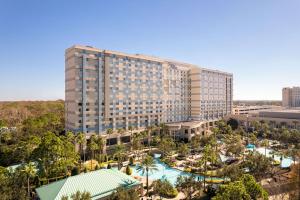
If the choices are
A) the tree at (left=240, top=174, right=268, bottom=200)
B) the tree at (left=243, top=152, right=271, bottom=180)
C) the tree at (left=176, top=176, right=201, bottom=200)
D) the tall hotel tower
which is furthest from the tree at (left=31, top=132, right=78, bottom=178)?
the tree at (left=243, top=152, right=271, bottom=180)

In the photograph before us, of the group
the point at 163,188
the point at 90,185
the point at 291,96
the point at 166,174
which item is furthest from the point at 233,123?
the point at 291,96

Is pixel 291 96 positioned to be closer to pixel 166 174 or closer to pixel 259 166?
pixel 259 166

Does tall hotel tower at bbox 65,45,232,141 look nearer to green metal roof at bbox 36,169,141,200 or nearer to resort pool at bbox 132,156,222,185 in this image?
resort pool at bbox 132,156,222,185

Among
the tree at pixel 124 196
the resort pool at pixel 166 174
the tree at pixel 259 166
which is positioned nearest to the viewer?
the tree at pixel 124 196

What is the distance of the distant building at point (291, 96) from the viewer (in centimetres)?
18032

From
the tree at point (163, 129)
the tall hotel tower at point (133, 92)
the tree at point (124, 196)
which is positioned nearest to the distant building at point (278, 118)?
the tall hotel tower at point (133, 92)

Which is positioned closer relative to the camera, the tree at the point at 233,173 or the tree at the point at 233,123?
the tree at the point at 233,173

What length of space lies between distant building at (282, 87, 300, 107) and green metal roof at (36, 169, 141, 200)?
200 meters

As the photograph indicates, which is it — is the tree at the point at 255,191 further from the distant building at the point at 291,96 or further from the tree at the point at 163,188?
the distant building at the point at 291,96

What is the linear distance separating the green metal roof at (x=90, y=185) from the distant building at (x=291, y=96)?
200 m

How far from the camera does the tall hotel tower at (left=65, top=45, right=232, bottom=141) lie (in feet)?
215

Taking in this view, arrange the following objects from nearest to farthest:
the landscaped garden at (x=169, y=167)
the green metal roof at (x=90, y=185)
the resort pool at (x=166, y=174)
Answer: the green metal roof at (x=90, y=185) → the landscaped garden at (x=169, y=167) → the resort pool at (x=166, y=174)

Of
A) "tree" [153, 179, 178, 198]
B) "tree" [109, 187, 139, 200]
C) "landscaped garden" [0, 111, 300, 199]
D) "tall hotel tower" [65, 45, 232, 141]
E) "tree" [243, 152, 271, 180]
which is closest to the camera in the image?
"tree" [109, 187, 139, 200]

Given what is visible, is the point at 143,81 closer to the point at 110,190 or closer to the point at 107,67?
the point at 107,67
